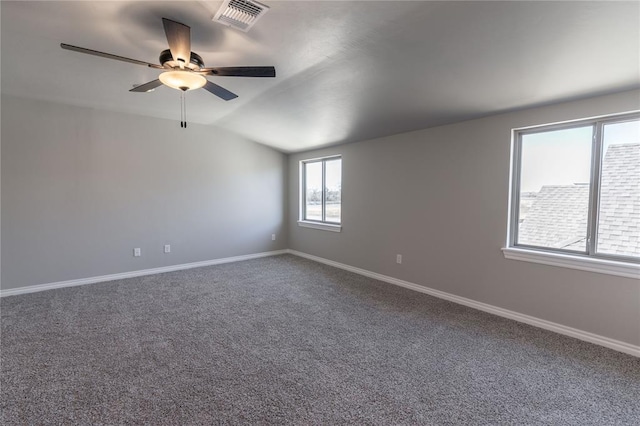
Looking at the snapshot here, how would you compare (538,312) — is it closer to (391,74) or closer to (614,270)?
(614,270)

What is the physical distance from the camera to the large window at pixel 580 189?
2.49 m

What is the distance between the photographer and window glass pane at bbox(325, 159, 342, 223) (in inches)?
205

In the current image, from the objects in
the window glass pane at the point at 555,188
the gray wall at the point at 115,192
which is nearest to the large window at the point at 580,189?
the window glass pane at the point at 555,188

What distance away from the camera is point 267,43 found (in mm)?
2348

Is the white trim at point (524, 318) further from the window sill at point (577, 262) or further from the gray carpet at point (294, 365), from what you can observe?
the window sill at point (577, 262)

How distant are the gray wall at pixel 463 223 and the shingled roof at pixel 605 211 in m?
0.28

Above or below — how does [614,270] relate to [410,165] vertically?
below

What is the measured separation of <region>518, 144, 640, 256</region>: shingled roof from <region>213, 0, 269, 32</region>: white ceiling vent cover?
3052 mm

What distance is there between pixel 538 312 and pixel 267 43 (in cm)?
353

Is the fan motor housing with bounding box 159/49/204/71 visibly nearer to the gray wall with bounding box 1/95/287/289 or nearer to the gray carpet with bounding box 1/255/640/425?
the gray carpet with bounding box 1/255/640/425

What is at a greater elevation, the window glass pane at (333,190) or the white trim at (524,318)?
the window glass pane at (333,190)

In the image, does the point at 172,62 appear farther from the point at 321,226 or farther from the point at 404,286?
the point at 321,226

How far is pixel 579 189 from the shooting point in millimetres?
2732

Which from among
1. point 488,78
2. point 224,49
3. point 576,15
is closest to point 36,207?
point 224,49
